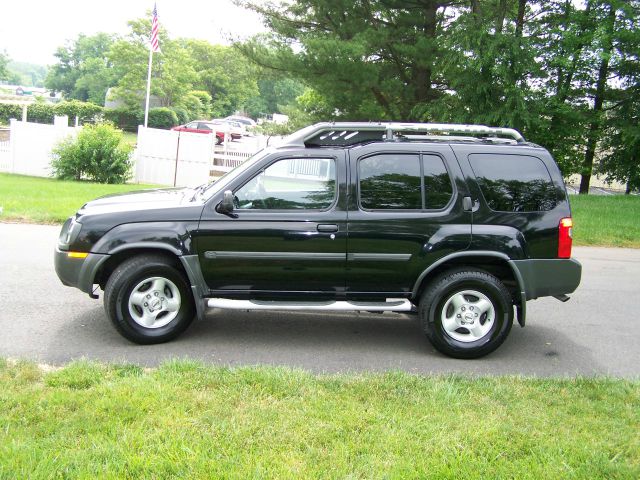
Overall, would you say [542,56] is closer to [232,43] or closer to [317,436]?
[232,43]

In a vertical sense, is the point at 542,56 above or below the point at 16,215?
above

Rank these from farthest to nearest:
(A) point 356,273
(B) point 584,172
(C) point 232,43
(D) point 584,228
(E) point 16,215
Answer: (B) point 584,172
(C) point 232,43
(D) point 584,228
(E) point 16,215
(A) point 356,273

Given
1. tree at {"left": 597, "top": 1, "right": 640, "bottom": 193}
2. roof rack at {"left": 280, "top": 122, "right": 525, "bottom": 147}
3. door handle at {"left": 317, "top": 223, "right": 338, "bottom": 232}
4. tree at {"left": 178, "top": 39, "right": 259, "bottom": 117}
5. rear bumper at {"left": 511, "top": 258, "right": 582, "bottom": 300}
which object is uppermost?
tree at {"left": 178, "top": 39, "right": 259, "bottom": 117}

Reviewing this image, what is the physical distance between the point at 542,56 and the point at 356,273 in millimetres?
17383

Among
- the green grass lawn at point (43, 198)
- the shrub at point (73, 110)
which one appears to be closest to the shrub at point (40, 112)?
the shrub at point (73, 110)

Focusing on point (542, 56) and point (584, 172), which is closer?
point (542, 56)

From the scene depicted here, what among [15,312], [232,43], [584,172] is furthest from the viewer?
[584,172]

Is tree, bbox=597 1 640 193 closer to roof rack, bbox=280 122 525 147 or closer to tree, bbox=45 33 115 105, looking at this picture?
roof rack, bbox=280 122 525 147

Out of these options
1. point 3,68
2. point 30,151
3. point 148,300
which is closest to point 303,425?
point 148,300

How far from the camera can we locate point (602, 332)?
21.0 feet

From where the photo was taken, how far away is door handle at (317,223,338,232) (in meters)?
5.38

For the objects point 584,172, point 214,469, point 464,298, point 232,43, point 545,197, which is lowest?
point 214,469

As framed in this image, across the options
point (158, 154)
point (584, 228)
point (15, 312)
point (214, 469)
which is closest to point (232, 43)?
point (158, 154)

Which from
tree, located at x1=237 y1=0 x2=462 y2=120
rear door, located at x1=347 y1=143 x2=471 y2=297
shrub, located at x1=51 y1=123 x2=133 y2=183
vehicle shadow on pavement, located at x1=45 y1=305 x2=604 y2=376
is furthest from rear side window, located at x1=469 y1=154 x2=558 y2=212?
shrub, located at x1=51 y1=123 x2=133 y2=183
